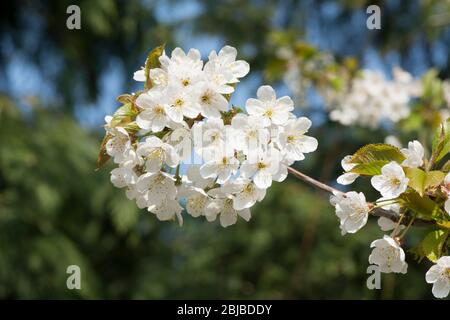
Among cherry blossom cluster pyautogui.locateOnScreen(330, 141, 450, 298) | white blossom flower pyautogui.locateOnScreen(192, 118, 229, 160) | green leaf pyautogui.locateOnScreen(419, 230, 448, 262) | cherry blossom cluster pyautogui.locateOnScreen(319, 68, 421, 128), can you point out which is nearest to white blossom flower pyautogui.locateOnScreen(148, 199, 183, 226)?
white blossom flower pyautogui.locateOnScreen(192, 118, 229, 160)

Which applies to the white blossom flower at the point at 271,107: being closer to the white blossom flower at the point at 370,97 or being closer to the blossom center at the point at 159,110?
A: the blossom center at the point at 159,110

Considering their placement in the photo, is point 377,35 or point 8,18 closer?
point 8,18

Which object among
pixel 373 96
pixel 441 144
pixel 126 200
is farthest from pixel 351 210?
pixel 126 200

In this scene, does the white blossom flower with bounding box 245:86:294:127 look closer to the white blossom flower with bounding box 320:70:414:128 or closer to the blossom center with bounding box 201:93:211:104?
the blossom center with bounding box 201:93:211:104

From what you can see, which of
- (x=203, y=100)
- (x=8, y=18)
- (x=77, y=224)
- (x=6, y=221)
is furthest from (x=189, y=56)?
(x=8, y=18)

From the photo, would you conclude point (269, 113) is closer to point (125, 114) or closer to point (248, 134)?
point (248, 134)
